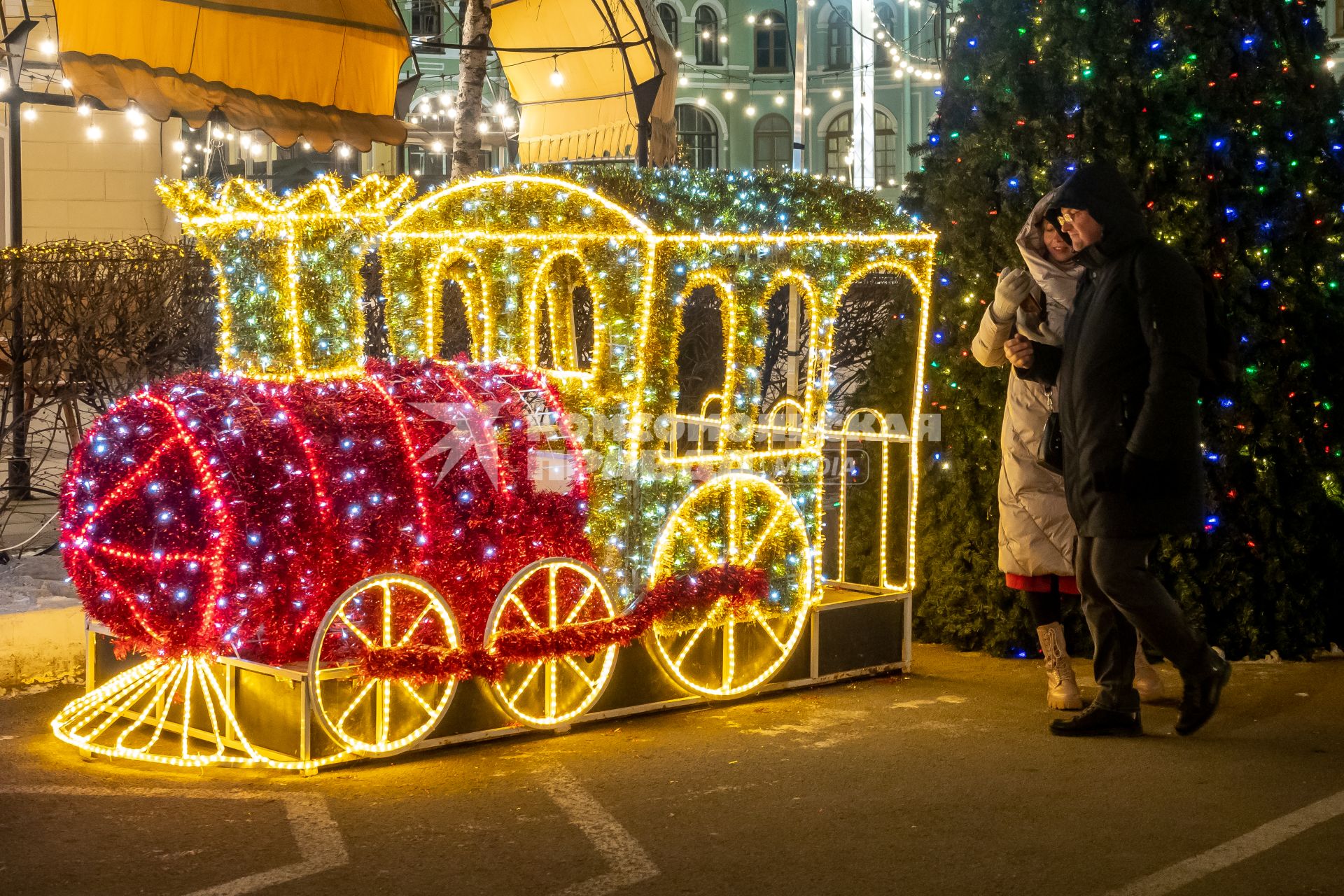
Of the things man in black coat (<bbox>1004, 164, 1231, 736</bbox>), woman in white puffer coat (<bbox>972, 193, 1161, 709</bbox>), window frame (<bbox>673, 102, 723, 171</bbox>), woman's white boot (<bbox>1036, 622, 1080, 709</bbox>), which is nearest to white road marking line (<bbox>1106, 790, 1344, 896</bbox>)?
man in black coat (<bbox>1004, 164, 1231, 736</bbox>)

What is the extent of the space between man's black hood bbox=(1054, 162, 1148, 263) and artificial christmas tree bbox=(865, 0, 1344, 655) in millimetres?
1434

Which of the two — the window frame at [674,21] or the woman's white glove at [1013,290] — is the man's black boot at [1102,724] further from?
the window frame at [674,21]

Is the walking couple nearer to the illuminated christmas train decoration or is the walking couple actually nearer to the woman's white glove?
the woman's white glove

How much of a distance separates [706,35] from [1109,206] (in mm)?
43633

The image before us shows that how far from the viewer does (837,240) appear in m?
6.39

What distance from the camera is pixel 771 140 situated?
4875 cm

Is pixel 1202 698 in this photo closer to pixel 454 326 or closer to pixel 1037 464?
pixel 1037 464

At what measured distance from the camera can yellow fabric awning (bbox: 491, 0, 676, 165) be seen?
14.5 m

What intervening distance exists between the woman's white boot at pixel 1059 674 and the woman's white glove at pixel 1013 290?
4.38ft

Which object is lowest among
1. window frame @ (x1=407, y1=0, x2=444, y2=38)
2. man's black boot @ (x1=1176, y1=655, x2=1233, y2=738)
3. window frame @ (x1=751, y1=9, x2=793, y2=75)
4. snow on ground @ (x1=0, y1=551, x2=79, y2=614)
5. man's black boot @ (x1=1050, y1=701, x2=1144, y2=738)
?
man's black boot @ (x1=1050, y1=701, x2=1144, y2=738)

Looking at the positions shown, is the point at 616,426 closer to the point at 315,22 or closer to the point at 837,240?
the point at 837,240

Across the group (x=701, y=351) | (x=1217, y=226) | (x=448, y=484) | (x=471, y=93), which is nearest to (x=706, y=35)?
Result: (x=471, y=93)

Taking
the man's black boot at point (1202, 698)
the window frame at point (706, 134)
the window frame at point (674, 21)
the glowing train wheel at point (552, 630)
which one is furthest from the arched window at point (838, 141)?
the man's black boot at point (1202, 698)

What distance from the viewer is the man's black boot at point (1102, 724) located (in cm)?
588
